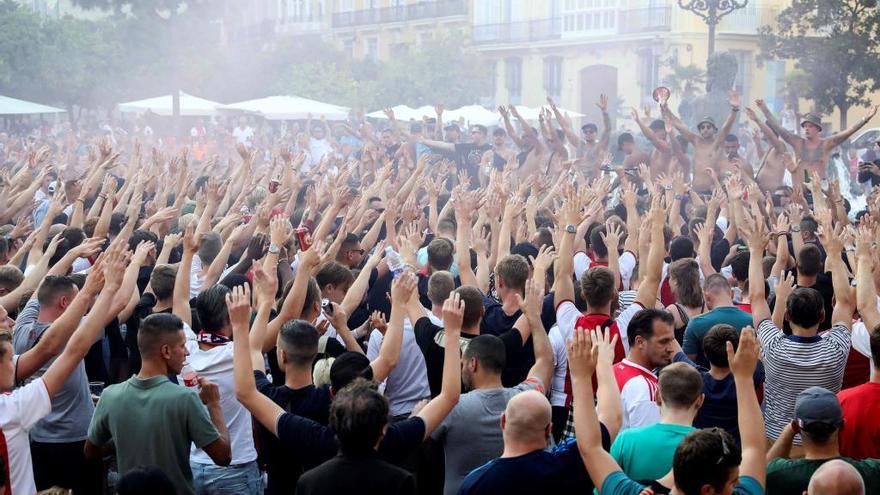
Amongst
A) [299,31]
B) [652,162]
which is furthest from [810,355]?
[299,31]

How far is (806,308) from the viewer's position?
5.44 m

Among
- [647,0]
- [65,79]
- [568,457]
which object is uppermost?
[647,0]

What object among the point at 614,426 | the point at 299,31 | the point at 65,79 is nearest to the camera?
the point at 614,426

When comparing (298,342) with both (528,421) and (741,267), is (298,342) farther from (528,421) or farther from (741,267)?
(741,267)

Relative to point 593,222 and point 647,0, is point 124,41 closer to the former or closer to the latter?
point 647,0

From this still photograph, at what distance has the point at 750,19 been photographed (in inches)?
1483

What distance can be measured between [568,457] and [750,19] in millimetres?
36034

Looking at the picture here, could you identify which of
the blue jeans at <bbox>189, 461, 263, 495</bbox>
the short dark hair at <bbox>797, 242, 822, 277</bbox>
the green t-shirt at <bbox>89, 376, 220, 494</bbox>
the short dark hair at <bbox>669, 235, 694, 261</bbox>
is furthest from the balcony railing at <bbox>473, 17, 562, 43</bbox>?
the green t-shirt at <bbox>89, 376, 220, 494</bbox>

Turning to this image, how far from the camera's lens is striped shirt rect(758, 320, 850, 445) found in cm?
543

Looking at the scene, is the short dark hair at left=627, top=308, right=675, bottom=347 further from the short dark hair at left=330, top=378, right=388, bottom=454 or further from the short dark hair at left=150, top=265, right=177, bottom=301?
the short dark hair at left=150, top=265, right=177, bottom=301

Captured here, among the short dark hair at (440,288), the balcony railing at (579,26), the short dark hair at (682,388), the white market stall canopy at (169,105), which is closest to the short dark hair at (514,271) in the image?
the short dark hair at (440,288)

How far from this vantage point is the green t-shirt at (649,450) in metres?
4.11

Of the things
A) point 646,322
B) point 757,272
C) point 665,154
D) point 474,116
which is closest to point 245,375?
point 646,322

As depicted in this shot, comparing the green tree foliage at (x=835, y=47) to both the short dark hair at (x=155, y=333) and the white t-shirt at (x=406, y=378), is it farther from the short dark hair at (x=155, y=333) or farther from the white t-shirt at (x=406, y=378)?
the short dark hair at (x=155, y=333)
